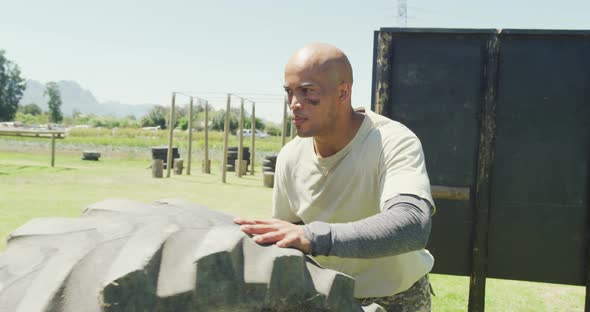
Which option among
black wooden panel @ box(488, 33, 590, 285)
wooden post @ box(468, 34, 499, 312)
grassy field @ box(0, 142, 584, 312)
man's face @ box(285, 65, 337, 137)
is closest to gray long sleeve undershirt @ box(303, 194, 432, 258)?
man's face @ box(285, 65, 337, 137)

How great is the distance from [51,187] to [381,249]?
12632mm

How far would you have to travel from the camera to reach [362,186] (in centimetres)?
181

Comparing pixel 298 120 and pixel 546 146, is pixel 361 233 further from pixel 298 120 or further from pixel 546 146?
pixel 546 146

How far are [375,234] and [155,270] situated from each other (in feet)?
1.74

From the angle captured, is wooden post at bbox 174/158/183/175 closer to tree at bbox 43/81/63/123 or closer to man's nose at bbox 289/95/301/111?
man's nose at bbox 289/95/301/111

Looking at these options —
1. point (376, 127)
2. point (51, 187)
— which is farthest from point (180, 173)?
point (376, 127)

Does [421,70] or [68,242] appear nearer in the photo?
[68,242]

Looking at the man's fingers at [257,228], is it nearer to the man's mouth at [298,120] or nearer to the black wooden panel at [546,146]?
the man's mouth at [298,120]

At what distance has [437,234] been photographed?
4059 millimetres

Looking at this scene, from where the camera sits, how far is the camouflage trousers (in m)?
1.91

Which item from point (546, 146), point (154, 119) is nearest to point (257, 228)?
point (546, 146)

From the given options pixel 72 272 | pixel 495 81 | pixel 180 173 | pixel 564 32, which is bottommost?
pixel 180 173

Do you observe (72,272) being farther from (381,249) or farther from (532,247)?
(532,247)

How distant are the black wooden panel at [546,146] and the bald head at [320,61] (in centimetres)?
252
